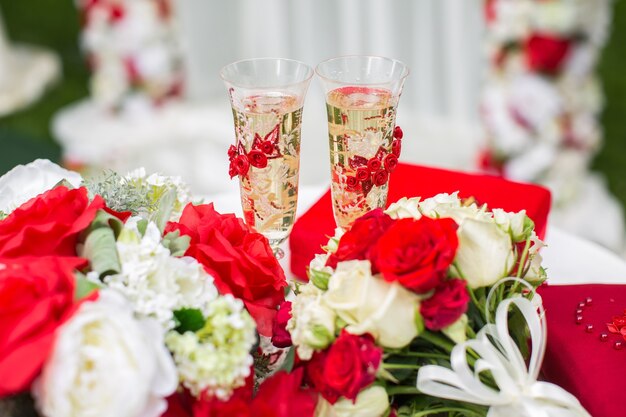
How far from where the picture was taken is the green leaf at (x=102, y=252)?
0.80 m

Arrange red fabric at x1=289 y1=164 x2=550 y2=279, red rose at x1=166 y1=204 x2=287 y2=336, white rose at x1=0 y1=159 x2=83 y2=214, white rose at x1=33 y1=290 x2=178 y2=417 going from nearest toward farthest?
white rose at x1=33 y1=290 x2=178 y2=417 < red rose at x1=166 y1=204 x2=287 y2=336 < white rose at x1=0 y1=159 x2=83 y2=214 < red fabric at x1=289 y1=164 x2=550 y2=279

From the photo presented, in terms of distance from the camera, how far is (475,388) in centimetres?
83

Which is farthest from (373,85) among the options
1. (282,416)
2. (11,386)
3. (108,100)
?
(108,100)

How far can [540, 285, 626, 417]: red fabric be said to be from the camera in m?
0.95

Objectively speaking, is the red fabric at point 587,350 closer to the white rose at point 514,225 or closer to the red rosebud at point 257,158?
the white rose at point 514,225

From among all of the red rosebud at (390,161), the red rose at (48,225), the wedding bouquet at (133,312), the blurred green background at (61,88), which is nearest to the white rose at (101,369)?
the wedding bouquet at (133,312)

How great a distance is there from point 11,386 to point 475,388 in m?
0.44

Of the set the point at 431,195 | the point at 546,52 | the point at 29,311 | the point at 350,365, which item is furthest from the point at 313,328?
the point at 546,52

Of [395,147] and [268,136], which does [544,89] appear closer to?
[395,147]

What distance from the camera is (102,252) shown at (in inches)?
32.2

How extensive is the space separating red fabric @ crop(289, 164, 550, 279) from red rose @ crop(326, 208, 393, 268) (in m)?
0.47

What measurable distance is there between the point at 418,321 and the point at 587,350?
0.31 meters

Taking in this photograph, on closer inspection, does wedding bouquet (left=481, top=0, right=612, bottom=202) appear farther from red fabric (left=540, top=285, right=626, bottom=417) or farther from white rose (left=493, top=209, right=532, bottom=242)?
white rose (left=493, top=209, right=532, bottom=242)

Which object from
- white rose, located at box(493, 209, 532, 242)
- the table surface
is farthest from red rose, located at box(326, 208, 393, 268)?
the table surface
